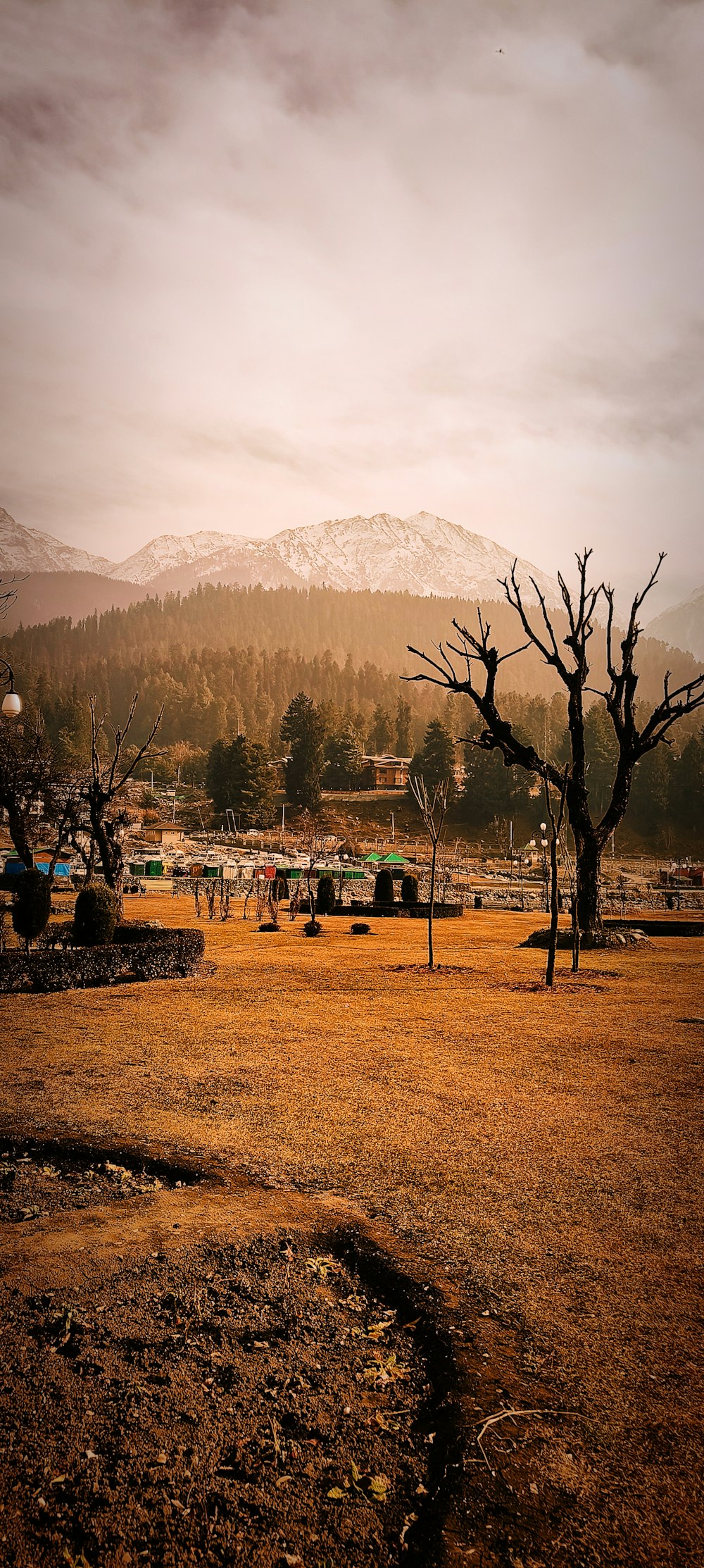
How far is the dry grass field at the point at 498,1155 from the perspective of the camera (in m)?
3.34

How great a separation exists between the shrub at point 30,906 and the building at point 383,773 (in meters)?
112

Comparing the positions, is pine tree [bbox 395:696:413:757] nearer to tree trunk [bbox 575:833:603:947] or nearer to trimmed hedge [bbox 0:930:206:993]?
tree trunk [bbox 575:833:603:947]

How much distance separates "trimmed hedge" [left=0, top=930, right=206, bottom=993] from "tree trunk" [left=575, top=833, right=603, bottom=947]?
11748mm

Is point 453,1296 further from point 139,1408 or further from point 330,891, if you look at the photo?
point 330,891

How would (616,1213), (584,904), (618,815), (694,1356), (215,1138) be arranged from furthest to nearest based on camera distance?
1. (618,815)
2. (584,904)
3. (215,1138)
4. (616,1213)
5. (694,1356)

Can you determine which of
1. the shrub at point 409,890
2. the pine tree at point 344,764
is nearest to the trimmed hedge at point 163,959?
the shrub at point 409,890

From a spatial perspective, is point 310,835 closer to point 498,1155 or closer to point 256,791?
point 256,791

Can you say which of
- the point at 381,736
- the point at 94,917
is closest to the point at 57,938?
the point at 94,917

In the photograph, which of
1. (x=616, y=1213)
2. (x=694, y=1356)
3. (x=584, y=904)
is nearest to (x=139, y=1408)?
(x=694, y=1356)

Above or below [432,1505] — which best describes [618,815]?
above

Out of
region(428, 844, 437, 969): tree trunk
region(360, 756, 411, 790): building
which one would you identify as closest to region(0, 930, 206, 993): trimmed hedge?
region(428, 844, 437, 969): tree trunk

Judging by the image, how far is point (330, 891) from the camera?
3800cm

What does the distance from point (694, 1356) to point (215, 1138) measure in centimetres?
465

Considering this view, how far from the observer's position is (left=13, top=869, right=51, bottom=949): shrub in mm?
18000
